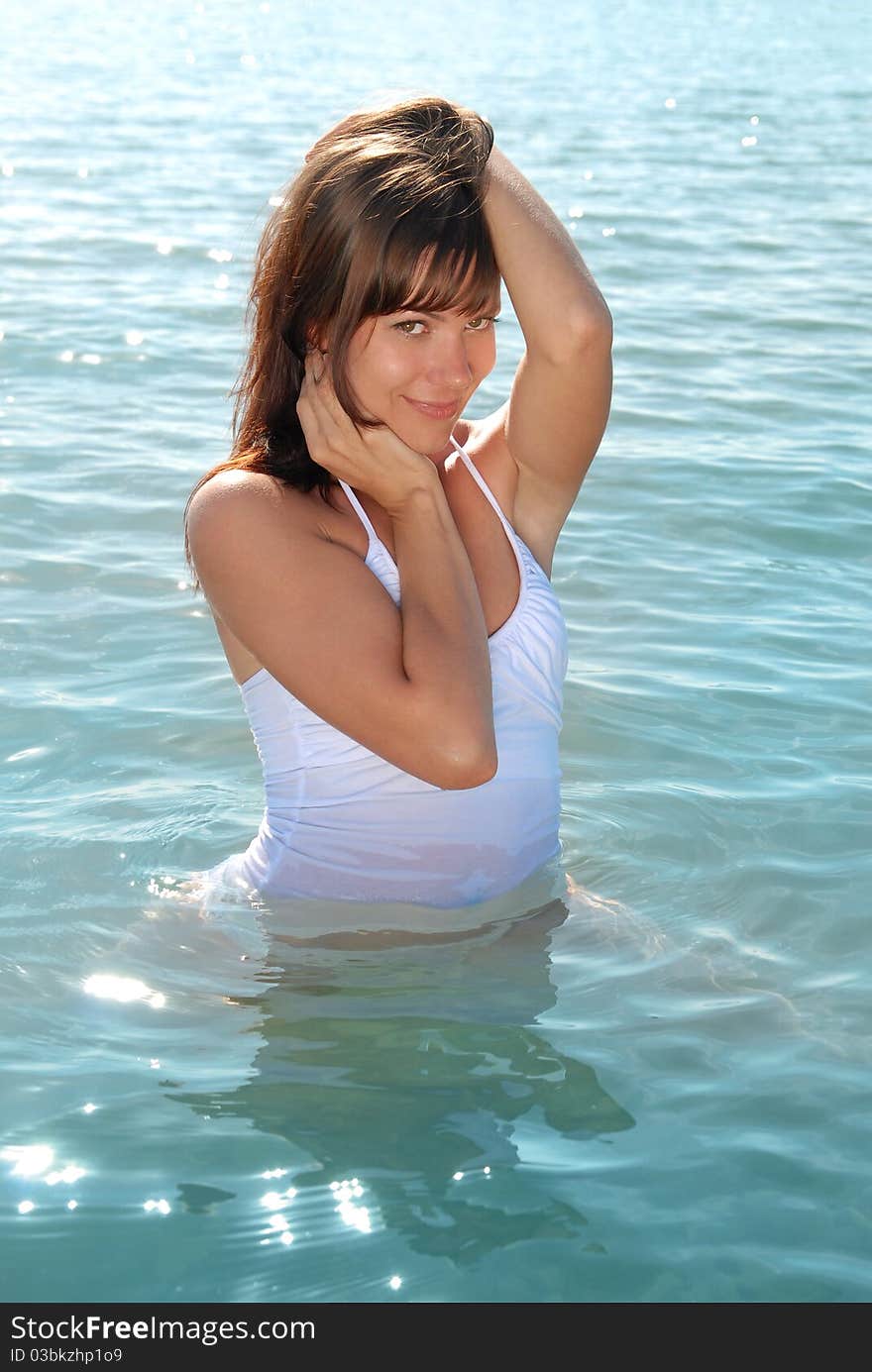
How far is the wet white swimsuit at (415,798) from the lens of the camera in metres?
3.54

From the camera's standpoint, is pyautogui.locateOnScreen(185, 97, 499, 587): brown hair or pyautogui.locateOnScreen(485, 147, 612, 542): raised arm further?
pyautogui.locateOnScreen(485, 147, 612, 542): raised arm

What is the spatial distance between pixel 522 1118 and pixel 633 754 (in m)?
2.03

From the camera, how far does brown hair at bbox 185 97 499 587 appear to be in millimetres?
3172

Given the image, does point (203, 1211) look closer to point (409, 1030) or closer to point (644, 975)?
point (409, 1030)

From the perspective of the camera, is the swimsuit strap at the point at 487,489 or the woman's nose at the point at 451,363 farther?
the swimsuit strap at the point at 487,489

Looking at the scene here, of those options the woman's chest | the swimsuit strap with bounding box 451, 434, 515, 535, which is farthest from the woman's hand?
the swimsuit strap with bounding box 451, 434, 515, 535

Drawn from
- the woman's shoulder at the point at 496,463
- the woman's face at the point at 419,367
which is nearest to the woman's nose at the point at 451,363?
the woman's face at the point at 419,367

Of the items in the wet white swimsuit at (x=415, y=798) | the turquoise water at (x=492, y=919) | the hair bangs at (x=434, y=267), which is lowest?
the turquoise water at (x=492, y=919)

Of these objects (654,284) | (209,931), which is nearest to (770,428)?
(654,284)

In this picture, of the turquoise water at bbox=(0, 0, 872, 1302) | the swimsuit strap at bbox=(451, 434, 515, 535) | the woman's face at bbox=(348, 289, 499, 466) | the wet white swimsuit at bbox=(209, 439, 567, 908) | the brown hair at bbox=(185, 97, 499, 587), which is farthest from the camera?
the swimsuit strap at bbox=(451, 434, 515, 535)

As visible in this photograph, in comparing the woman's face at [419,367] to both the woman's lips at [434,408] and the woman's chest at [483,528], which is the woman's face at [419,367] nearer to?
the woman's lips at [434,408]

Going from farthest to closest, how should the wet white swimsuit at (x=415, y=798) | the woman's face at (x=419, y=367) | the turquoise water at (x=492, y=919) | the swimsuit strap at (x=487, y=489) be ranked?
the swimsuit strap at (x=487, y=489) → the wet white swimsuit at (x=415, y=798) → the woman's face at (x=419, y=367) → the turquoise water at (x=492, y=919)

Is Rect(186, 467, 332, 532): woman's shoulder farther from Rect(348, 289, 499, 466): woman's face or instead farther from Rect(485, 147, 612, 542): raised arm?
Rect(485, 147, 612, 542): raised arm

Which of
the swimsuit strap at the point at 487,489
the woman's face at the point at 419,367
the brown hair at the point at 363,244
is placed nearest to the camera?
the brown hair at the point at 363,244
